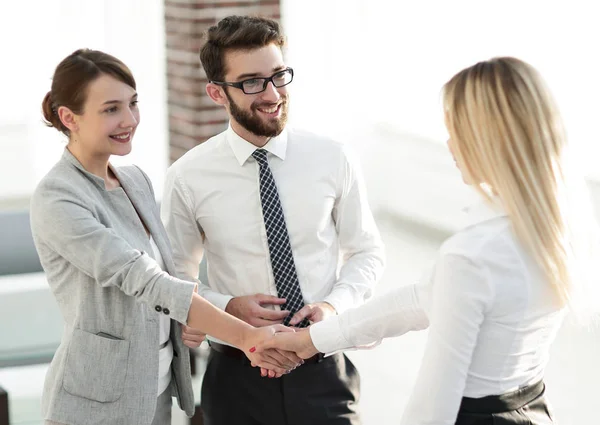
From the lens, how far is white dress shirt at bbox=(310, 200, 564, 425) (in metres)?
1.57

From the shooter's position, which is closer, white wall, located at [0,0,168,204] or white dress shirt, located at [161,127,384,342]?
white dress shirt, located at [161,127,384,342]

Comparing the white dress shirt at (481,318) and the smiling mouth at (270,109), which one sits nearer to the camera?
the white dress shirt at (481,318)

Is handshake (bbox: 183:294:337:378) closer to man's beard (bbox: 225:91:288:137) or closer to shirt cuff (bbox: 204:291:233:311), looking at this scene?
shirt cuff (bbox: 204:291:233:311)

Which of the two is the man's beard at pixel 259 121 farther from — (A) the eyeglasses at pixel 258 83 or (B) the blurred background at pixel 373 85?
(B) the blurred background at pixel 373 85

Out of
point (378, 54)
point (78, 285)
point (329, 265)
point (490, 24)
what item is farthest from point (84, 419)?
point (378, 54)

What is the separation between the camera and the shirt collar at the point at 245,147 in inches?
90.2

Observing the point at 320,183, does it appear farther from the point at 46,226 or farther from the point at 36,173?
the point at 36,173

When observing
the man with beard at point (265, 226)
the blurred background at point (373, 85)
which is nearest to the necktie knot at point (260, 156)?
the man with beard at point (265, 226)

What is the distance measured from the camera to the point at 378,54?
7.99 metres

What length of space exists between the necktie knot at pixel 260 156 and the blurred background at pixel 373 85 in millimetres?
1802

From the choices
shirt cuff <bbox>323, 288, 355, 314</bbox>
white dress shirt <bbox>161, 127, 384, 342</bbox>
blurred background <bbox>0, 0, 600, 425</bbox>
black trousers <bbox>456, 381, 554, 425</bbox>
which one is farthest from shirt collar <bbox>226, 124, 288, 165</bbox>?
blurred background <bbox>0, 0, 600, 425</bbox>

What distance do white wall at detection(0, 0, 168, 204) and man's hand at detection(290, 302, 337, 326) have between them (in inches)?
188

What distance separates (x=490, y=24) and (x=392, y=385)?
3423 mm

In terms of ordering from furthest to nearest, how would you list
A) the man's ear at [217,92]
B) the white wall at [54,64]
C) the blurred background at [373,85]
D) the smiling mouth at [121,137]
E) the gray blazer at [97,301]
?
the white wall at [54,64] < the blurred background at [373,85] < the man's ear at [217,92] < the smiling mouth at [121,137] < the gray blazer at [97,301]
